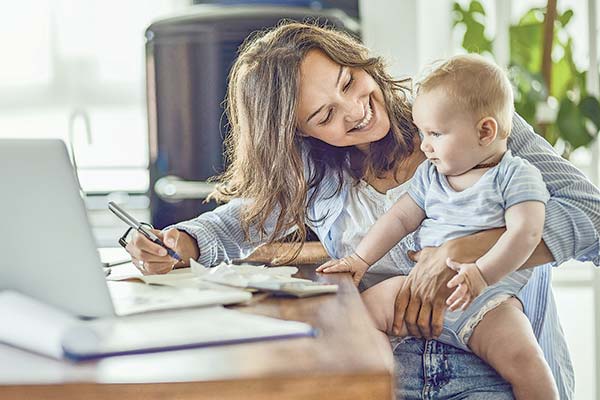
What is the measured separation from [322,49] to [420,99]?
0.30 meters

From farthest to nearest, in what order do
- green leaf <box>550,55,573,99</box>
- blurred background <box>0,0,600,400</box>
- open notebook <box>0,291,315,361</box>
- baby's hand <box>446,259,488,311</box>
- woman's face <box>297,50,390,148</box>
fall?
green leaf <box>550,55,573,99</box> → blurred background <box>0,0,600,400</box> → woman's face <box>297,50,390,148</box> → baby's hand <box>446,259,488,311</box> → open notebook <box>0,291,315,361</box>

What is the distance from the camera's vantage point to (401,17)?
3555 mm

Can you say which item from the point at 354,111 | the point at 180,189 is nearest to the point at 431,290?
the point at 354,111

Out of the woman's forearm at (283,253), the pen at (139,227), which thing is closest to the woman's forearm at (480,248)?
the woman's forearm at (283,253)

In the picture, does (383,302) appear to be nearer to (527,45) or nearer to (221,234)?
(221,234)

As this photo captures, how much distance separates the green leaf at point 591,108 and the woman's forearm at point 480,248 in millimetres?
1585

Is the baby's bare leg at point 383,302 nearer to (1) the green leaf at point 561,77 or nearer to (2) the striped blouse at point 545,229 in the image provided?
(2) the striped blouse at point 545,229

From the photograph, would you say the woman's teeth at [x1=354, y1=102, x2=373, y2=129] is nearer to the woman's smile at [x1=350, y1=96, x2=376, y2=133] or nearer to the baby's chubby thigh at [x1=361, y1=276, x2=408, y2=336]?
the woman's smile at [x1=350, y1=96, x2=376, y2=133]

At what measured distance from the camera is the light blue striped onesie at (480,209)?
162 centimetres

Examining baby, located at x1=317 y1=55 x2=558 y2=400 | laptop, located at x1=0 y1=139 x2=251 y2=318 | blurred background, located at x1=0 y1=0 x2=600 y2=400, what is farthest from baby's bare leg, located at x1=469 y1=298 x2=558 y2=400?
blurred background, located at x1=0 y1=0 x2=600 y2=400

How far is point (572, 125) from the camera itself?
311 cm

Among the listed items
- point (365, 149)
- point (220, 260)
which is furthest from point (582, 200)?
point (220, 260)

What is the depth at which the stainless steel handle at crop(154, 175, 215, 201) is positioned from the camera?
3.34 metres

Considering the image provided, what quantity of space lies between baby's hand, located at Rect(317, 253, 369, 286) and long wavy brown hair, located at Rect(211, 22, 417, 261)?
214 mm
